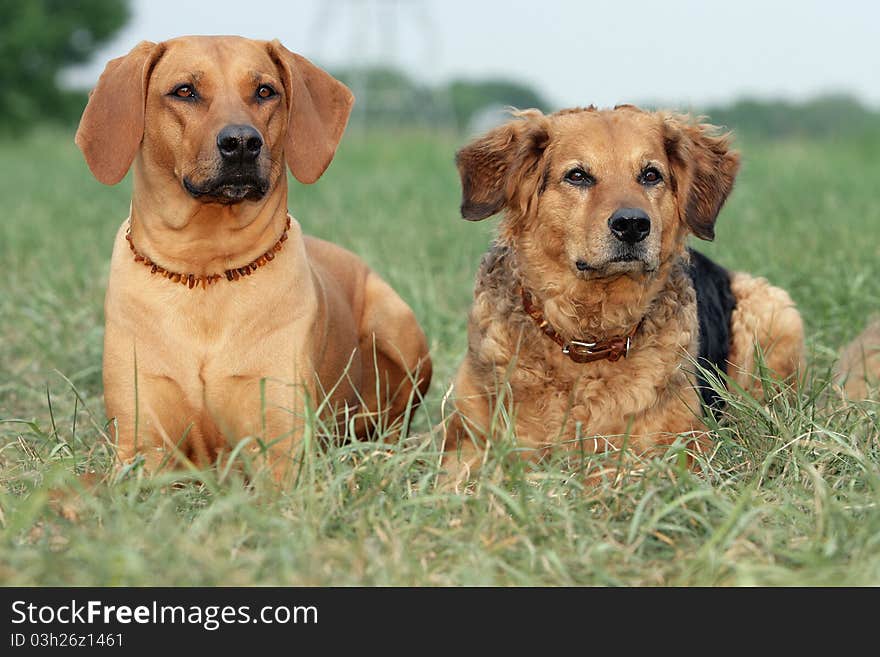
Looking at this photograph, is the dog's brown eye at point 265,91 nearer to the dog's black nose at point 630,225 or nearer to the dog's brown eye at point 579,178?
the dog's brown eye at point 579,178

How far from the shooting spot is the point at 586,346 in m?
4.01

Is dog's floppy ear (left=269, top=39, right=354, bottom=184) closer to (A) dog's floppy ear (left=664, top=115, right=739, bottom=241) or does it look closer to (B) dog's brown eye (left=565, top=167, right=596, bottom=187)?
(B) dog's brown eye (left=565, top=167, right=596, bottom=187)

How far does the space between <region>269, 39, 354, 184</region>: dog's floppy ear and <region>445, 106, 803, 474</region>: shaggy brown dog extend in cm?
54

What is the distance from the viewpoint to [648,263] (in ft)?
12.2

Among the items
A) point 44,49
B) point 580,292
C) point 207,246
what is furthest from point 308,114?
point 44,49

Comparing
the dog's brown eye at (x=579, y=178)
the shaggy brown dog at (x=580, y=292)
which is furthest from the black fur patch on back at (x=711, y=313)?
the dog's brown eye at (x=579, y=178)

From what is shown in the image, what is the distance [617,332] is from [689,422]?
1.40 feet

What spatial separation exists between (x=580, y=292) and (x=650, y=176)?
49 centimetres

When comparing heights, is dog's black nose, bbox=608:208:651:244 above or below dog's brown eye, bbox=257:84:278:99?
below

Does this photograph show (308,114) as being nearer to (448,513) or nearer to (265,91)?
(265,91)

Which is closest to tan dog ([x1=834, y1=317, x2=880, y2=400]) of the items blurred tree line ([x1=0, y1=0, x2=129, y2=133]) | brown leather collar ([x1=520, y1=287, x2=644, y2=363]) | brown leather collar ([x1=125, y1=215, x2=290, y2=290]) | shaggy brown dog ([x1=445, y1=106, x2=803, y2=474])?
shaggy brown dog ([x1=445, y1=106, x2=803, y2=474])

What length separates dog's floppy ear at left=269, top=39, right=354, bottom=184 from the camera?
3898 mm
